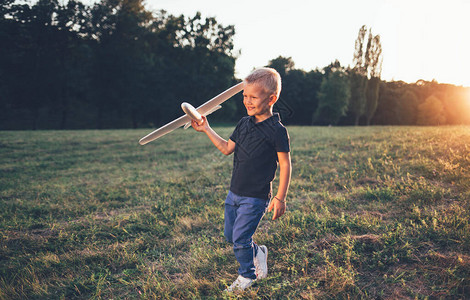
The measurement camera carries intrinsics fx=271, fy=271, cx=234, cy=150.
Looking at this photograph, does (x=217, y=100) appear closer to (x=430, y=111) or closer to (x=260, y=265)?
(x=260, y=265)

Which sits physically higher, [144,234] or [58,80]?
[58,80]

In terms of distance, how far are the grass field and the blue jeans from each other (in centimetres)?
29

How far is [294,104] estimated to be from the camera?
5775 centimetres

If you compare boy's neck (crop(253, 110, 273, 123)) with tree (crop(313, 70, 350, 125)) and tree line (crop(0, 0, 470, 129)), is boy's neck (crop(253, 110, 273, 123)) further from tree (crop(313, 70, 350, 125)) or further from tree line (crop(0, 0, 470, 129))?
tree (crop(313, 70, 350, 125))

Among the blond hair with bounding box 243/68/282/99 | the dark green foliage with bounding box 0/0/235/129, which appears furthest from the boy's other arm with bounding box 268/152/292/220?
the dark green foliage with bounding box 0/0/235/129

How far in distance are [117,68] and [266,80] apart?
1500 inches

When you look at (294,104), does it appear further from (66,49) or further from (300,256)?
(300,256)

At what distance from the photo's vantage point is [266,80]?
2.25 metres

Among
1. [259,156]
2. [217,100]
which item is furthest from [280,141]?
[217,100]

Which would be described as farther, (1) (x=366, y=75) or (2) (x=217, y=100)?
(1) (x=366, y=75)

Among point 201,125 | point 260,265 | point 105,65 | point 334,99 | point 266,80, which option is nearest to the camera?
point 266,80

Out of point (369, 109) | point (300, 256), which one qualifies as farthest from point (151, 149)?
point (369, 109)

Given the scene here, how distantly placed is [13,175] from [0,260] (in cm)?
585

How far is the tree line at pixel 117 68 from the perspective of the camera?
1196 inches
